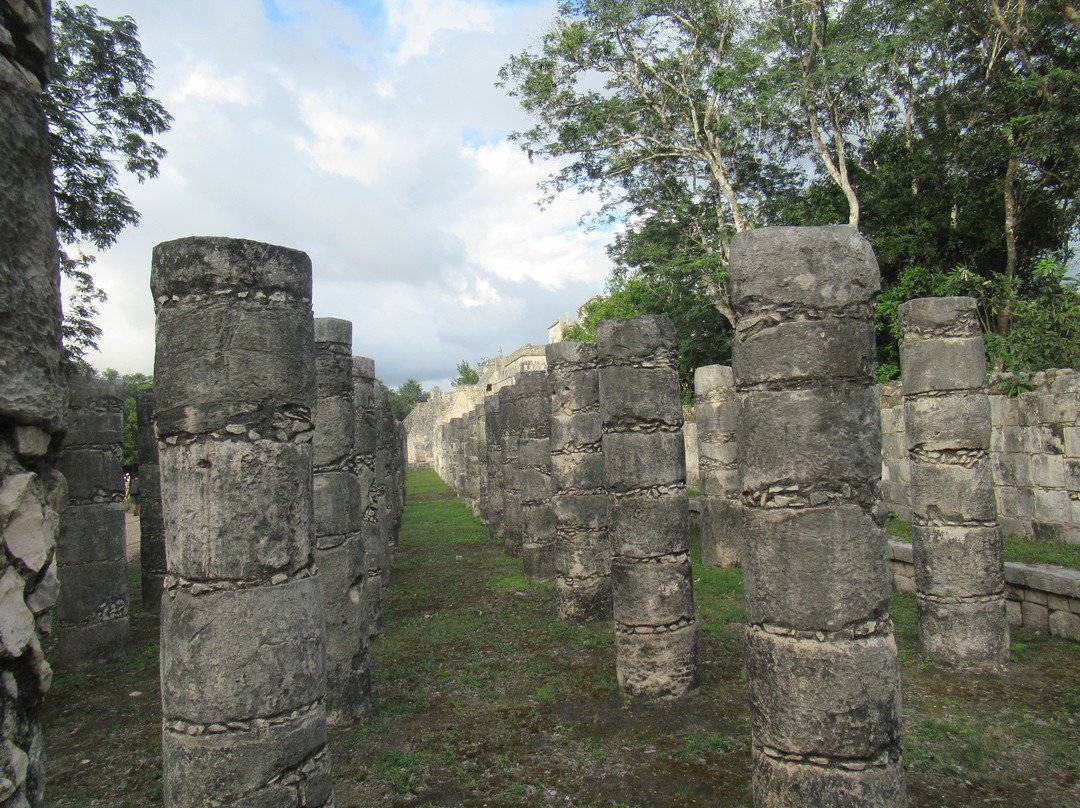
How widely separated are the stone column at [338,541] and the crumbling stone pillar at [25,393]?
423 cm

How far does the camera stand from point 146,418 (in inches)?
427

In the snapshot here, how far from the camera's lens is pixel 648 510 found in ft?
22.0

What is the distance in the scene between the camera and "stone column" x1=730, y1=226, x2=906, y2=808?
3.97 metres

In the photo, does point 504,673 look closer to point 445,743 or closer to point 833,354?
point 445,743

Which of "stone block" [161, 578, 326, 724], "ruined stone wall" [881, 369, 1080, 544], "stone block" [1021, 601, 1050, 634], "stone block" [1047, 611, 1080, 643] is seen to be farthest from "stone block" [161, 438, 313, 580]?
"stone block" [1021, 601, 1050, 634]

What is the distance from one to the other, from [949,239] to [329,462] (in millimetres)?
17415

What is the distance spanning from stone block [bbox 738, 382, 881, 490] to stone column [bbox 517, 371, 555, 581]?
748 cm

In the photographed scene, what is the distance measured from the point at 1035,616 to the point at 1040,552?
2067mm

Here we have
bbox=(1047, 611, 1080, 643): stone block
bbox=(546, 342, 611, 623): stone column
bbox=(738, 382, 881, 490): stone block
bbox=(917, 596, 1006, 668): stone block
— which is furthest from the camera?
bbox=(546, 342, 611, 623): stone column

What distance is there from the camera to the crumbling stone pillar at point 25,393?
67.9 inches

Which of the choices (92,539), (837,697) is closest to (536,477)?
(92,539)

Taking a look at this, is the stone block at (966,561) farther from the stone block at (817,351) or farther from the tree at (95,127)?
the tree at (95,127)

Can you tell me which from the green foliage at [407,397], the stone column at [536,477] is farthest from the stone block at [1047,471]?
the green foliage at [407,397]

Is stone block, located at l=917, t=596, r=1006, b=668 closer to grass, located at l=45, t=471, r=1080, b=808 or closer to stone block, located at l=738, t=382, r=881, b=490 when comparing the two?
grass, located at l=45, t=471, r=1080, b=808
